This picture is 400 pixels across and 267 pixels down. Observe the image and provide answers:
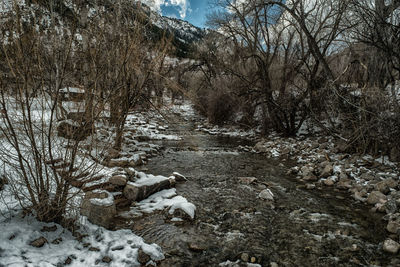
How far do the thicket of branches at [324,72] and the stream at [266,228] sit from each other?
1815 millimetres

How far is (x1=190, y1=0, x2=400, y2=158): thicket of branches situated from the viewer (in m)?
5.57

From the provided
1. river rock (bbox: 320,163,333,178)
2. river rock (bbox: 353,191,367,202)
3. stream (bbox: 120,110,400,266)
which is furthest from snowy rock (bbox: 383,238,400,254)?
river rock (bbox: 320,163,333,178)

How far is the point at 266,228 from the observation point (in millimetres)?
3408

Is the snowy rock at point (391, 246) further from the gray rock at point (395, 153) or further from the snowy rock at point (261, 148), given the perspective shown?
the snowy rock at point (261, 148)

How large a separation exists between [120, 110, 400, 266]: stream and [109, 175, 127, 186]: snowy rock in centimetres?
91

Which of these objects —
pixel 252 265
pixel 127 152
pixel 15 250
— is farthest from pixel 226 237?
pixel 127 152

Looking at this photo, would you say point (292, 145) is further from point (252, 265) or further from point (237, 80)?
point (252, 265)

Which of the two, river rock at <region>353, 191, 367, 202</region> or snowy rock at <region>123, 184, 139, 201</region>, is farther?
river rock at <region>353, 191, 367, 202</region>

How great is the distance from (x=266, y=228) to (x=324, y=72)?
278 inches

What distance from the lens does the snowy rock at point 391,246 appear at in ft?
9.34

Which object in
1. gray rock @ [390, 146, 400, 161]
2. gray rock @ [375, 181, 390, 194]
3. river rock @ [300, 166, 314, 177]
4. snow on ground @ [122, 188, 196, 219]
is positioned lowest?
snow on ground @ [122, 188, 196, 219]

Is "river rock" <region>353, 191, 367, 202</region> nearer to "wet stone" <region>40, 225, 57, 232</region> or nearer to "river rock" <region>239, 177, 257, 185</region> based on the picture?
"river rock" <region>239, 177, 257, 185</region>

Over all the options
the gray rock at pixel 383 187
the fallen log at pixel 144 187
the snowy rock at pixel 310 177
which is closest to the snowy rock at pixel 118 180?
the fallen log at pixel 144 187

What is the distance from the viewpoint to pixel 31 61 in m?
2.15
